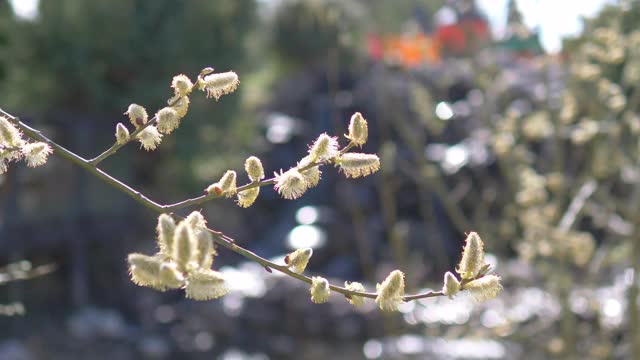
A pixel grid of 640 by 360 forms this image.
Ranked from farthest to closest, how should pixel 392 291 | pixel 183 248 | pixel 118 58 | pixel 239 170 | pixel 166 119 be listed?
pixel 239 170 < pixel 118 58 < pixel 166 119 < pixel 392 291 < pixel 183 248

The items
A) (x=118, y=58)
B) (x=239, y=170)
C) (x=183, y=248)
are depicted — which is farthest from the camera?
(x=239, y=170)

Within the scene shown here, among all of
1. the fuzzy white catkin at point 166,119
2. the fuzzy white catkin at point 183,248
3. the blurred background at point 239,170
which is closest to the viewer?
the fuzzy white catkin at point 183,248

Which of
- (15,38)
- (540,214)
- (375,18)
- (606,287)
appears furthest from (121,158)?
(540,214)

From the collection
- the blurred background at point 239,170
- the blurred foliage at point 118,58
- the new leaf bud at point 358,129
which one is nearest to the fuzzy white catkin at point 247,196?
the new leaf bud at point 358,129

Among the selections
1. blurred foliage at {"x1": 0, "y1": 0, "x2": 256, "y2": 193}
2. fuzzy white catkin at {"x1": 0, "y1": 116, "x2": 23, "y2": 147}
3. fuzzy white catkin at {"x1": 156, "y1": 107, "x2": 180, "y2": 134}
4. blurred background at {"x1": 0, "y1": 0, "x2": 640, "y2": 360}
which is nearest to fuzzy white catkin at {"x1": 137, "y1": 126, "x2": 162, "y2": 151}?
fuzzy white catkin at {"x1": 156, "y1": 107, "x2": 180, "y2": 134}

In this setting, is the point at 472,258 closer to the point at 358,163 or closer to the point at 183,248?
the point at 358,163

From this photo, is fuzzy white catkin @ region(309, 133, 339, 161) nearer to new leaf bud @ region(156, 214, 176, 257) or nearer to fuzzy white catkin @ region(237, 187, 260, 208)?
fuzzy white catkin @ region(237, 187, 260, 208)

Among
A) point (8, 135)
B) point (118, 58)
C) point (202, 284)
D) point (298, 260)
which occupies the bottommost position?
point (202, 284)

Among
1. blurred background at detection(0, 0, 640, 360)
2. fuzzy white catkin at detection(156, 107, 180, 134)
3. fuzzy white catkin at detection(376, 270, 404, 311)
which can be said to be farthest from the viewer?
blurred background at detection(0, 0, 640, 360)

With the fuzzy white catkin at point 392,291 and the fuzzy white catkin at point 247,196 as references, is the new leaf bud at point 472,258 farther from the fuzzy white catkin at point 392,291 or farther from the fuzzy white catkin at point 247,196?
the fuzzy white catkin at point 247,196

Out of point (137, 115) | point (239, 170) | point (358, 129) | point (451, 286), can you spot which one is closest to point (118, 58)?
point (239, 170)

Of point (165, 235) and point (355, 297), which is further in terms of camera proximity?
point (355, 297)

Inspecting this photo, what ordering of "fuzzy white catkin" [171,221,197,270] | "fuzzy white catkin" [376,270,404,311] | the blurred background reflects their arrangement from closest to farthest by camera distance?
1. "fuzzy white catkin" [171,221,197,270]
2. "fuzzy white catkin" [376,270,404,311]
3. the blurred background
